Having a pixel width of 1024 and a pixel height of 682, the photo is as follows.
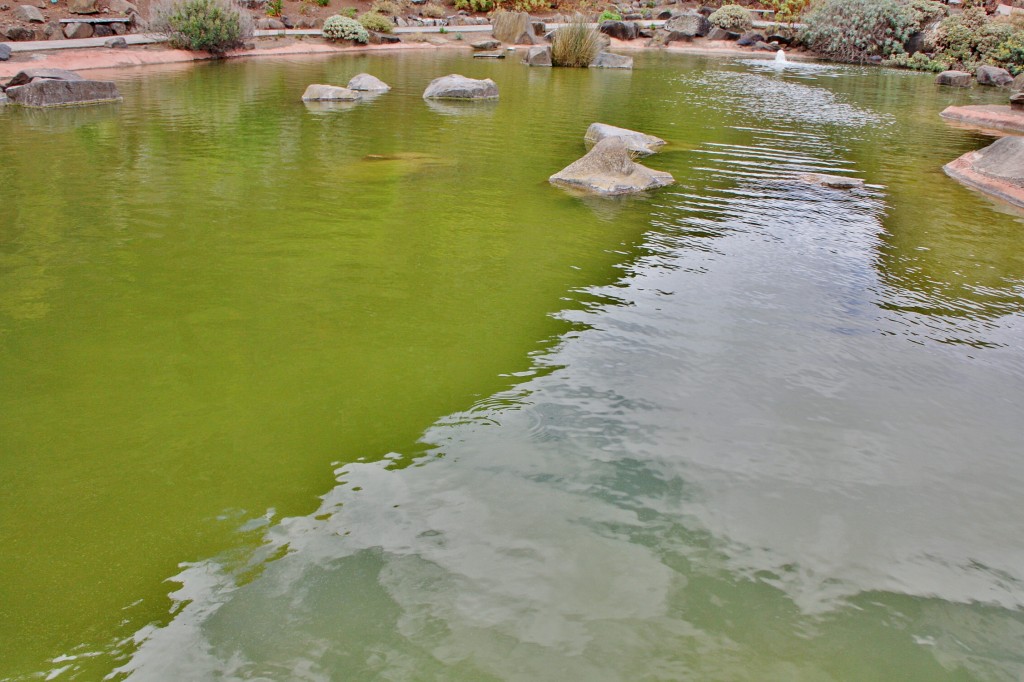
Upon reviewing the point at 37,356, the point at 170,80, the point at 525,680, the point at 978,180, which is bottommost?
the point at 525,680

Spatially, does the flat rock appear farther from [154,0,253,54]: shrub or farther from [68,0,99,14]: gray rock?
[68,0,99,14]: gray rock

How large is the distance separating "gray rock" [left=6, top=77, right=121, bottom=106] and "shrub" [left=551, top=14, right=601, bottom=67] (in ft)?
48.8

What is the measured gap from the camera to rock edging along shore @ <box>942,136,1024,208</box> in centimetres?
927

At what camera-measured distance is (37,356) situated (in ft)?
14.3

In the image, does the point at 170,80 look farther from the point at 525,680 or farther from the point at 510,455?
the point at 525,680

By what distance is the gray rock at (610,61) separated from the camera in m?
24.3

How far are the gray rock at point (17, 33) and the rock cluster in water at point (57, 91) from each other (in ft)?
26.7

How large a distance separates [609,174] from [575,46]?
17.1 metres

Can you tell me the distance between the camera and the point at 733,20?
3641cm

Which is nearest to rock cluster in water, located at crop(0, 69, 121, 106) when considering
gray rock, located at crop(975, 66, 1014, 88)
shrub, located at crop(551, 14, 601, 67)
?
shrub, located at crop(551, 14, 601, 67)

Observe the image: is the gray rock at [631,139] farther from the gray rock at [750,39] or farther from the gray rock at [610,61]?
the gray rock at [750,39]

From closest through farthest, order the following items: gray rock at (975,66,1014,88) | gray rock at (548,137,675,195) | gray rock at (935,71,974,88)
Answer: gray rock at (548,137,675,195), gray rock at (935,71,974,88), gray rock at (975,66,1014,88)

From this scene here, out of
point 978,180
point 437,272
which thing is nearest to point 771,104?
point 978,180

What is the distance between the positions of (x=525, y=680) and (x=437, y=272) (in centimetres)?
385
